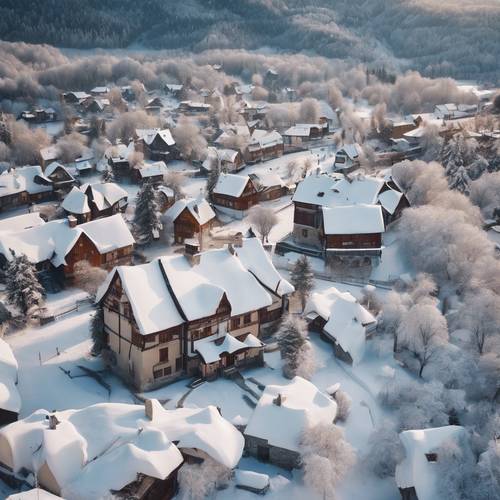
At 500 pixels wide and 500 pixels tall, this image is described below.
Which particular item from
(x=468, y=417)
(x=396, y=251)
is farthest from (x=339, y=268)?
(x=468, y=417)

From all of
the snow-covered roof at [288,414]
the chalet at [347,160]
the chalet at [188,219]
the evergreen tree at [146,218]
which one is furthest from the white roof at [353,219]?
the chalet at [347,160]

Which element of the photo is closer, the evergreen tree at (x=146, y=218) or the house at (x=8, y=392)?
the house at (x=8, y=392)

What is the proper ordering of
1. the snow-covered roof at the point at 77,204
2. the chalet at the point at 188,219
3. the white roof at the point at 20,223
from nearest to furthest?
the white roof at the point at 20,223 < the chalet at the point at 188,219 < the snow-covered roof at the point at 77,204

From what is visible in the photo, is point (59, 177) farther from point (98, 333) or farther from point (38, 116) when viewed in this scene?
point (38, 116)

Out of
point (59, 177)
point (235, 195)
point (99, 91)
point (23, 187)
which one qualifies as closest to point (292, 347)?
point (235, 195)

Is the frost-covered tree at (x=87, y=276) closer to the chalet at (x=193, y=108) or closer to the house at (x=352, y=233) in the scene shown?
the house at (x=352, y=233)

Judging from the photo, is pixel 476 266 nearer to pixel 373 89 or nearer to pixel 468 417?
pixel 468 417
